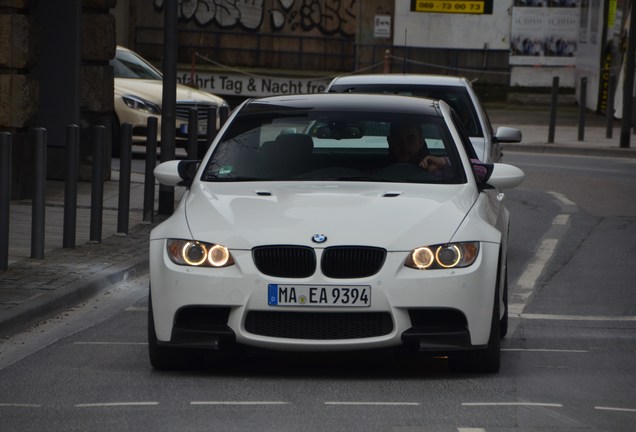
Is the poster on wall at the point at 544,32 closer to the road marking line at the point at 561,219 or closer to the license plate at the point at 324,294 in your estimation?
the road marking line at the point at 561,219

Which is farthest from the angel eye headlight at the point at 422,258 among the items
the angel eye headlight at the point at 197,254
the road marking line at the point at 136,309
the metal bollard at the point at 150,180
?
the metal bollard at the point at 150,180

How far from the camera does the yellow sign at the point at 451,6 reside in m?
40.4

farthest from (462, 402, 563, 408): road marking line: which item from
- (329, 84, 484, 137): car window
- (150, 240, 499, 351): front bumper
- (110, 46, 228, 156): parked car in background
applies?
(110, 46, 228, 156): parked car in background

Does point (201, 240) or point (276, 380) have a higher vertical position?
point (201, 240)

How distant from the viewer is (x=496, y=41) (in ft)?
133

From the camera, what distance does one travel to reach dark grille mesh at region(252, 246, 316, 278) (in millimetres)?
7586

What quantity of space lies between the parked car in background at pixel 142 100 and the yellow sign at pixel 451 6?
56.9 feet

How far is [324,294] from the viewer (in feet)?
24.7

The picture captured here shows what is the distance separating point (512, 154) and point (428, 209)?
1914 cm

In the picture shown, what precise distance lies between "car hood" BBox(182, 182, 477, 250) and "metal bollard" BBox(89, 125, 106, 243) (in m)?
4.49

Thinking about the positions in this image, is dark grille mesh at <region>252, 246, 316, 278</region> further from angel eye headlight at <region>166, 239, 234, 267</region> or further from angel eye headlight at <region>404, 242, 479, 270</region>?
angel eye headlight at <region>404, 242, 479, 270</region>

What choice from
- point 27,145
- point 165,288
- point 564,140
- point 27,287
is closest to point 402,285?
point 165,288

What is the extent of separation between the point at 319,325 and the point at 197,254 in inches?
26.9

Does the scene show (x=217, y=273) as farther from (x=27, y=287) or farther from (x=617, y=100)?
(x=617, y=100)
